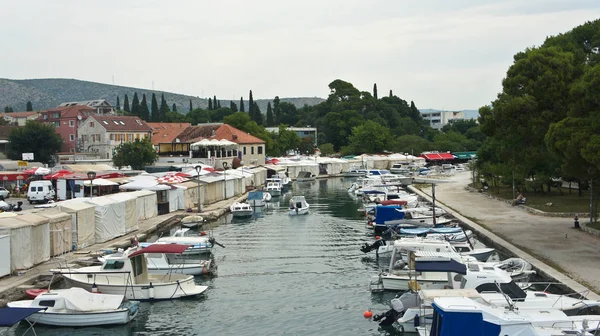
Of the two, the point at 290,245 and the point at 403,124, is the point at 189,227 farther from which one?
the point at 403,124

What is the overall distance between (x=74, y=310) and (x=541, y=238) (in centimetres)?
2459

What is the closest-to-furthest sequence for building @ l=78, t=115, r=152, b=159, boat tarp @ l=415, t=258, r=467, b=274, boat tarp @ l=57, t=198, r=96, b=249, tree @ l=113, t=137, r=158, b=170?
boat tarp @ l=415, t=258, r=467, b=274 → boat tarp @ l=57, t=198, r=96, b=249 → tree @ l=113, t=137, r=158, b=170 → building @ l=78, t=115, r=152, b=159

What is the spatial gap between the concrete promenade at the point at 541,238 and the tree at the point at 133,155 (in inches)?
1590

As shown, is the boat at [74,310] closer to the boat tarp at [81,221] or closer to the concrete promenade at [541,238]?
the boat tarp at [81,221]

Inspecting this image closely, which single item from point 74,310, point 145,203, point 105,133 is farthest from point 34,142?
point 74,310

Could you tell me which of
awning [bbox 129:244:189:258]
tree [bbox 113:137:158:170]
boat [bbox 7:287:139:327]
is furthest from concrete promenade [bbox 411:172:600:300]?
tree [bbox 113:137:158:170]

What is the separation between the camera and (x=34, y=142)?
91562mm

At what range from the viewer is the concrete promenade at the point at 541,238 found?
27156 mm

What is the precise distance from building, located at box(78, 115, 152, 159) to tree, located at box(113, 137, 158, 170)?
14512mm

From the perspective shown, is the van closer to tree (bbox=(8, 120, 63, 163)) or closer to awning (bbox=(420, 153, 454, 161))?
tree (bbox=(8, 120, 63, 163))

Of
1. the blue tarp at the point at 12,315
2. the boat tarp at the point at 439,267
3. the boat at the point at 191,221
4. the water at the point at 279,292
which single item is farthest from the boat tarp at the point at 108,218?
the boat tarp at the point at 439,267

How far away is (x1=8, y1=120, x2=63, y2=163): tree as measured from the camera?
91125mm

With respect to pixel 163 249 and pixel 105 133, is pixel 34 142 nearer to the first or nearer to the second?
pixel 105 133

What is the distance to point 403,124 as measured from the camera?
16512 cm
